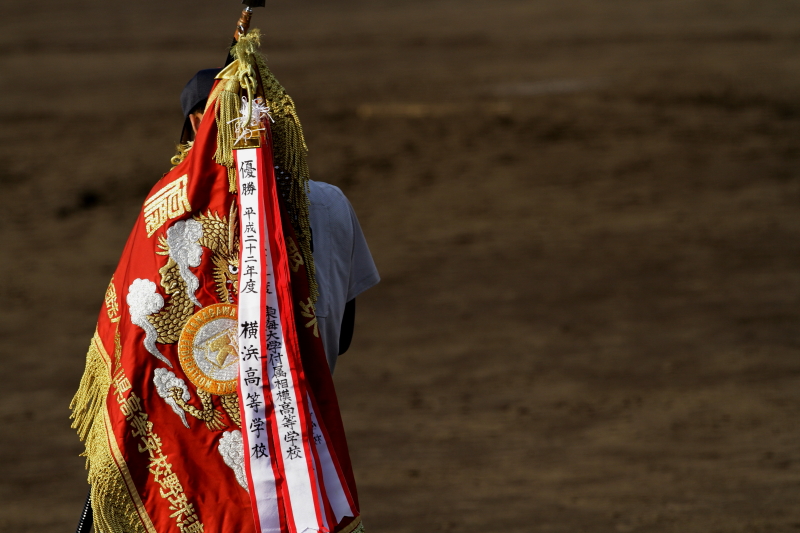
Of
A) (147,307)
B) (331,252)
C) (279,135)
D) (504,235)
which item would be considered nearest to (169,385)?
(147,307)

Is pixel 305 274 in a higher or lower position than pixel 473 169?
higher

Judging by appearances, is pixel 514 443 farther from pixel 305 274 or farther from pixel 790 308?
pixel 305 274

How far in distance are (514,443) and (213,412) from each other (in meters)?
3.24

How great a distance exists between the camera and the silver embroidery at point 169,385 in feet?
Answer: 7.38

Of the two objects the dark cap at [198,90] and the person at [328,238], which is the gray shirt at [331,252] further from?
the dark cap at [198,90]

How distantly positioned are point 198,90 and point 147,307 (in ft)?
1.93

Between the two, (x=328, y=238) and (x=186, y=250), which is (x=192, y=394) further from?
(x=328, y=238)

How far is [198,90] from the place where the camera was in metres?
2.43

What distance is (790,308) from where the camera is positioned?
6.84 metres

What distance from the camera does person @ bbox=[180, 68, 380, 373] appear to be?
7.93ft

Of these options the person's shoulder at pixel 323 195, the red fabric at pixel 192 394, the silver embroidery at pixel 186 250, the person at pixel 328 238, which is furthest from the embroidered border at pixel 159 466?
the person's shoulder at pixel 323 195

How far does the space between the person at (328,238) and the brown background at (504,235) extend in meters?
2.36

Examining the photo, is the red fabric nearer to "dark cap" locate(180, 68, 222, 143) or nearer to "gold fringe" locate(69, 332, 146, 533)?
"gold fringe" locate(69, 332, 146, 533)

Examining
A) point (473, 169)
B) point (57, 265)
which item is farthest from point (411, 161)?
point (57, 265)
